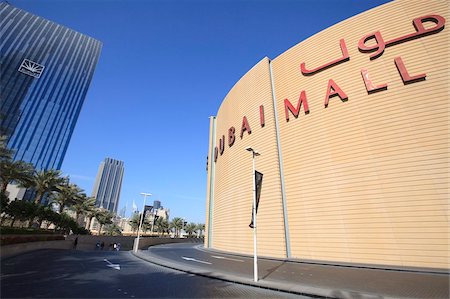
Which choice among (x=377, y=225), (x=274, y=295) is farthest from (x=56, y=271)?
(x=377, y=225)

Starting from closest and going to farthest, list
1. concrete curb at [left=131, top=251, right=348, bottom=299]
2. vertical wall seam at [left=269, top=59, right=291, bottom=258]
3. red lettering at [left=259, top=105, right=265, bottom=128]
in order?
concrete curb at [left=131, top=251, right=348, bottom=299] < vertical wall seam at [left=269, top=59, right=291, bottom=258] < red lettering at [left=259, top=105, right=265, bottom=128]

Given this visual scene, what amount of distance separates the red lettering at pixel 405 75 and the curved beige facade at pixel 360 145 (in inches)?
2.4

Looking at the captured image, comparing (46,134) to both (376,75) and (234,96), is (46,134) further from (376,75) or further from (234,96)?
(376,75)

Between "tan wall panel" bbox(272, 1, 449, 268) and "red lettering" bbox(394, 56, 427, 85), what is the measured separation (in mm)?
304

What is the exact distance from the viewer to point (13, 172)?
90.0 feet

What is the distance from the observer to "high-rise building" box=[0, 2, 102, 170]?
96.8 meters

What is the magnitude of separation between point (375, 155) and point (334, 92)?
20.9 ft

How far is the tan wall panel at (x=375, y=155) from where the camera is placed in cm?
1503

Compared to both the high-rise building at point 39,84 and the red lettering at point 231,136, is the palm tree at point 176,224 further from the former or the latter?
the red lettering at point 231,136

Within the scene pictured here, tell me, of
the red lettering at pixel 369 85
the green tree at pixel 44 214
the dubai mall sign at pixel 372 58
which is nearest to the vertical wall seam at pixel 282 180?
the dubai mall sign at pixel 372 58

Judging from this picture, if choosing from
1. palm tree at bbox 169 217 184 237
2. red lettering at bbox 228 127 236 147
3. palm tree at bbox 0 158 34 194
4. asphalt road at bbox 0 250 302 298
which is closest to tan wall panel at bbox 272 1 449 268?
red lettering at bbox 228 127 236 147

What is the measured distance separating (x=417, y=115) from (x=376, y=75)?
444 cm

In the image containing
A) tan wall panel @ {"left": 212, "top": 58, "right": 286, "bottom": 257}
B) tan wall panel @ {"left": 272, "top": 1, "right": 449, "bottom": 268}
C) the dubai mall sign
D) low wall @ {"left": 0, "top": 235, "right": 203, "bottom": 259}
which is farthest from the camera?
tan wall panel @ {"left": 212, "top": 58, "right": 286, "bottom": 257}

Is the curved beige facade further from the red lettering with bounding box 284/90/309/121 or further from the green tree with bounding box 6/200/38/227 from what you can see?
the green tree with bounding box 6/200/38/227
